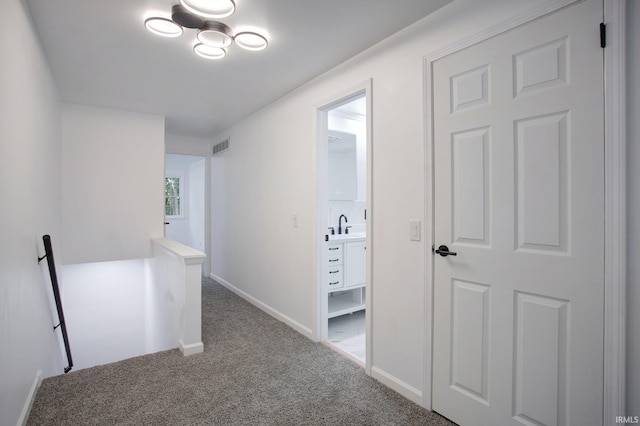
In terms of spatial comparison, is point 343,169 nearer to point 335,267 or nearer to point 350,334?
point 335,267

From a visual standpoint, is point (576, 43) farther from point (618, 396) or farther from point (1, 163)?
point (1, 163)

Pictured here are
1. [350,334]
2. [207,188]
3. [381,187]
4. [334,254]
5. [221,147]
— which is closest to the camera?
[381,187]

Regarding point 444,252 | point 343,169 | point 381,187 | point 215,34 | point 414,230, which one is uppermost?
point 215,34

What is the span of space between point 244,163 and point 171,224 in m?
4.72

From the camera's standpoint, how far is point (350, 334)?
345 cm

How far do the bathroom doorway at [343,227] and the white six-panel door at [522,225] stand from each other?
39.1 inches

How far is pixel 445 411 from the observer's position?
1912 mm

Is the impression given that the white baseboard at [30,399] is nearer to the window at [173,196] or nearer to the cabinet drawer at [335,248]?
the cabinet drawer at [335,248]

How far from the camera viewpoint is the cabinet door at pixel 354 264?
3795 millimetres

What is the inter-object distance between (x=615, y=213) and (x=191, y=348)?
2942mm

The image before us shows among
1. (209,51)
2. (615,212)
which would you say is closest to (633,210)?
(615,212)

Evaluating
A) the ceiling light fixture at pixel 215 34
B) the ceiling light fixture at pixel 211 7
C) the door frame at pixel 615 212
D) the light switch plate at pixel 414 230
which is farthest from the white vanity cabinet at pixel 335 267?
the door frame at pixel 615 212

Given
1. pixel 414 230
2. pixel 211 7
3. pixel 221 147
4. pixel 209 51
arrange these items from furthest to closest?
1. pixel 221 147
2. pixel 209 51
3. pixel 414 230
4. pixel 211 7

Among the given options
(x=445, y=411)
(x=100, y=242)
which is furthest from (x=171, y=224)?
(x=445, y=411)
